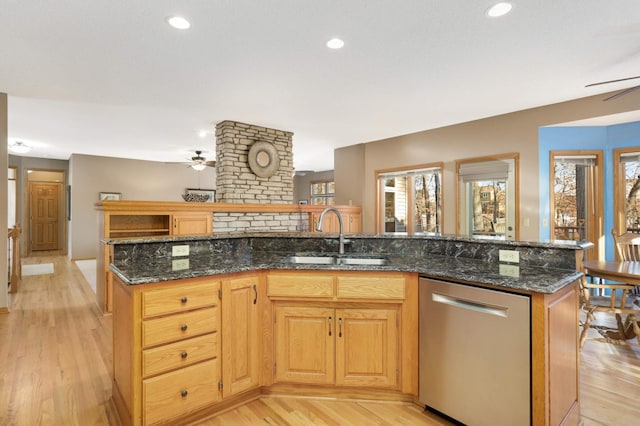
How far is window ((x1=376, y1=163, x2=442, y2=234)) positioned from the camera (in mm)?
5938

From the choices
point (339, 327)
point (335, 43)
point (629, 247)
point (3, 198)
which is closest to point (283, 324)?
point (339, 327)

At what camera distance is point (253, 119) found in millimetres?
5051

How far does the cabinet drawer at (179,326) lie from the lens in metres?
1.73

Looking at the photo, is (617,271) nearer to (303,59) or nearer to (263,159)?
(303,59)

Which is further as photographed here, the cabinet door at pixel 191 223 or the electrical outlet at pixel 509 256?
the cabinet door at pixel 191 223

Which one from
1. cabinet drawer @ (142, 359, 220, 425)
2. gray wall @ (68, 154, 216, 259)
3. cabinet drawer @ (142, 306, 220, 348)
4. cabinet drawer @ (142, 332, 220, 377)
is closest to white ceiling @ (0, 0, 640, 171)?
cabinet drawer @ (142, 306, 220, 348)

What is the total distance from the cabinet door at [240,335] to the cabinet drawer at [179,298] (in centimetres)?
8

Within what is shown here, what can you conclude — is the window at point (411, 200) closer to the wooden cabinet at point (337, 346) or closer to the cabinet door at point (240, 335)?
the wooden cabinet at point (337, 346)

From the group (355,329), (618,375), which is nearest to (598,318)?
(618,375)

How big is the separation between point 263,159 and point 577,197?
4.65 metres

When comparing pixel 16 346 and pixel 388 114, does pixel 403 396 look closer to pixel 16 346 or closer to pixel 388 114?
pixel 16 346

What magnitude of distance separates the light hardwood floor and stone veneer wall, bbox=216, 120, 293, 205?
2442 mm

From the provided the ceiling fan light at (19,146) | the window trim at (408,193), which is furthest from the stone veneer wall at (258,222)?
the ceiling fan light at (19,146)

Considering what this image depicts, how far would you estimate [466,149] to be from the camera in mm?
5363
